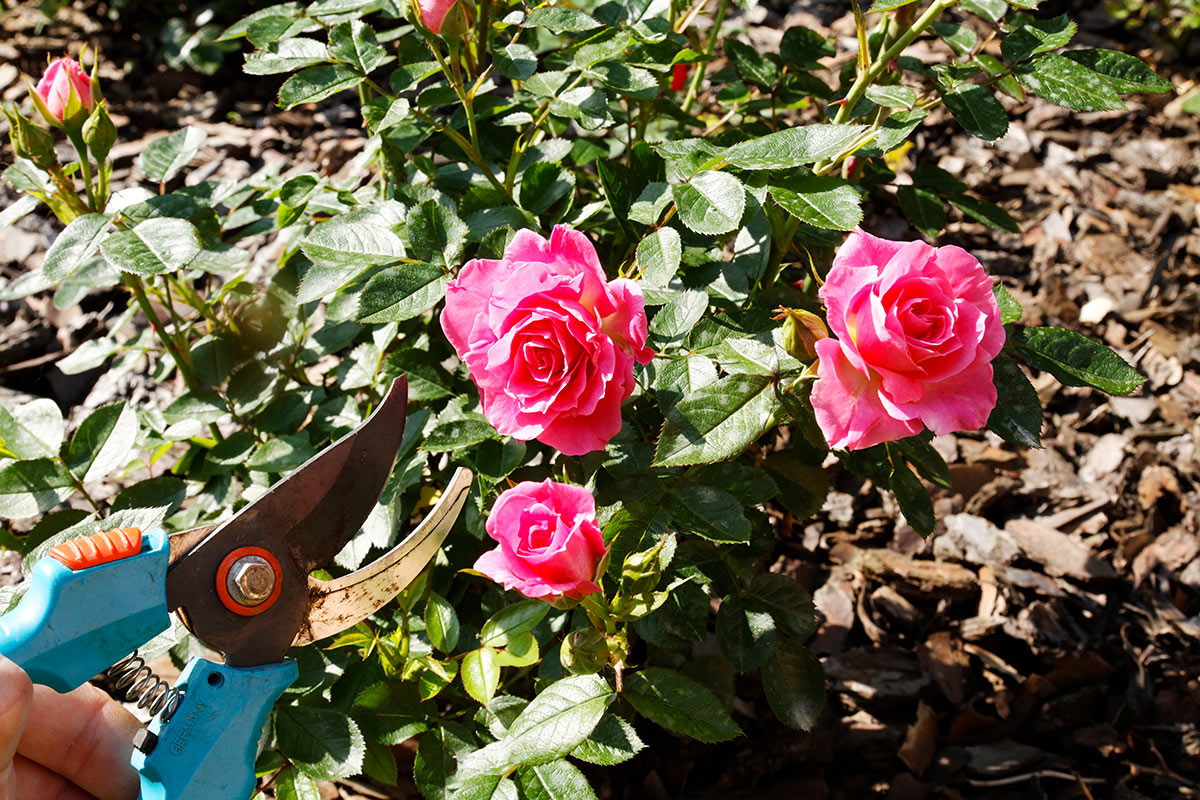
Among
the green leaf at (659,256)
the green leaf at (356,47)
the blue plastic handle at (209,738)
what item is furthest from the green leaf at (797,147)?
the blue plastic handle at (209,738)

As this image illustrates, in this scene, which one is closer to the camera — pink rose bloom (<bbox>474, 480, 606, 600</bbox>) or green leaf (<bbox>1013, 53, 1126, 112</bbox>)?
pink rose bloom (<bbox>474, 480, 606, 600</bbox>)

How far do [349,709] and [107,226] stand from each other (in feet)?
2.94

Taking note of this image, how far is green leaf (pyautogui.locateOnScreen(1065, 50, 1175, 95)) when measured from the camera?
1364 millimetres

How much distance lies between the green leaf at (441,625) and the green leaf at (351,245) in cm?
54

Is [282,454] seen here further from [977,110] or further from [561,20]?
[977,110]

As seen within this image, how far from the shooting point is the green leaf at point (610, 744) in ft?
4.02

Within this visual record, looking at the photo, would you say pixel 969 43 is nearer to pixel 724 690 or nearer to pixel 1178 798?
pixel 724 690

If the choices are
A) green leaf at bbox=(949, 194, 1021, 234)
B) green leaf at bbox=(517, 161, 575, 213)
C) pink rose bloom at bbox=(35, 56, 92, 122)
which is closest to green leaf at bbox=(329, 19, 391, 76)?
green leaf at bbox=(517, 161, 575, 213)

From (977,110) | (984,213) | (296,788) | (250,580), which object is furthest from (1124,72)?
(296,788)

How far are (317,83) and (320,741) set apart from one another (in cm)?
104

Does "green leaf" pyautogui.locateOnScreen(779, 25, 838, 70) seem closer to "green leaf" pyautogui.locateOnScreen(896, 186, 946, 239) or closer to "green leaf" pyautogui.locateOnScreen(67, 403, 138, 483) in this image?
"green leaf" pyautogui.locateOnScreen(896, 186, 946, 239)

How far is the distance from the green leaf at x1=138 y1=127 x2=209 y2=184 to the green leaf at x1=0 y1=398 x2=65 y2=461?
50 centimetres

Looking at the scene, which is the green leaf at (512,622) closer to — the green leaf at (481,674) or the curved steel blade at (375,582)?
the green leaf at (481,674)

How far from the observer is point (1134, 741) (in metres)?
1.96
